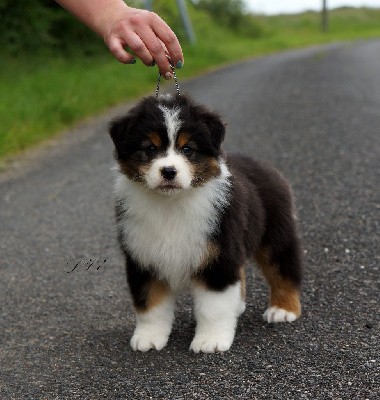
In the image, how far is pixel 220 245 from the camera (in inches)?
156

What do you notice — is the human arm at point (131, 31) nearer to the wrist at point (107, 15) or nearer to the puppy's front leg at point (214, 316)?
the wrist at point (107, 15)

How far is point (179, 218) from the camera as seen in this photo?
157 inches

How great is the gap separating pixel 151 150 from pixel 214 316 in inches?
37.1

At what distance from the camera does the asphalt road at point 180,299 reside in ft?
12.0

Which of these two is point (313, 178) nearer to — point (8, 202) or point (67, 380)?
point (8, 202)

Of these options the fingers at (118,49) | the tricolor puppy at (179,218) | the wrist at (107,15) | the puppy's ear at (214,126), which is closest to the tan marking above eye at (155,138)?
the tricolor puppy at (179,218)

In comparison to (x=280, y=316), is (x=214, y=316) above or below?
above

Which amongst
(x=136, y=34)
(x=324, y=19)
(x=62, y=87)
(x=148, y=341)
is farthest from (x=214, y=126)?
(x=324, y=19)

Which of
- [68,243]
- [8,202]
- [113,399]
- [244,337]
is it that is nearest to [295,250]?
[244,337]

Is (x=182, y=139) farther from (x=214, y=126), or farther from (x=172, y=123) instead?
Answer: (x=214, y=126)

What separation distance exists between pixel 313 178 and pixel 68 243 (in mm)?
2830

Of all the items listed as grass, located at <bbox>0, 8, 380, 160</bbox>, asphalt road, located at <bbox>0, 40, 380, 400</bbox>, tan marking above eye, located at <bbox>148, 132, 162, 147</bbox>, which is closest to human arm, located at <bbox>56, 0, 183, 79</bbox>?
tan marking above eye, located at <bbox>148, 132, 162, 147</bbox>

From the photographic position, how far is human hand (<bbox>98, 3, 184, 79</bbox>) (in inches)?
138

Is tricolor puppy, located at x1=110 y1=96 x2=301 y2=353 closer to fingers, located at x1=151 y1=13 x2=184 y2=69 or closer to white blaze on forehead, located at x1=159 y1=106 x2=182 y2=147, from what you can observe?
white blaze on forehead, located at x1=159 y1=106 x2=182 y2=147
